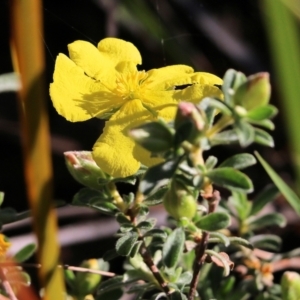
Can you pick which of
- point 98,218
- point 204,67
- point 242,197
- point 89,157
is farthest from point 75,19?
point 89,157

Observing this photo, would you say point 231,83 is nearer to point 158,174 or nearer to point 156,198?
point 158,174

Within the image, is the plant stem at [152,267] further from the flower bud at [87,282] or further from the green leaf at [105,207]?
the flower bud at [87,282]

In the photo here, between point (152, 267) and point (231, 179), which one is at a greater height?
point (231, 179)

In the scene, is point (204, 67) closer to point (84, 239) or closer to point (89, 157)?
point (84, 239)

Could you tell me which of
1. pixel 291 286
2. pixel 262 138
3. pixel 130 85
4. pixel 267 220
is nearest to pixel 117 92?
pixel 130 85

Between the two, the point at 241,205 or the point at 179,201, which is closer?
the point at 179,201

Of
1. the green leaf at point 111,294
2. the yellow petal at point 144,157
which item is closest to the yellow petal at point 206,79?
the yellow petal at point 144,157

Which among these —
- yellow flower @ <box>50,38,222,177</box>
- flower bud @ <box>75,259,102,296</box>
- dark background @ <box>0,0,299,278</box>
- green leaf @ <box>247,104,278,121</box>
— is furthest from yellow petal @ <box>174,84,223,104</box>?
dark background @ <box>0,0,299,278</box>
